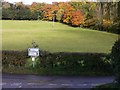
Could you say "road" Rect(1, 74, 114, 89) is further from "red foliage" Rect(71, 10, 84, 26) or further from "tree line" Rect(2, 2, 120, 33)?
"red foliage" Rect(71, 10, 84, 26)

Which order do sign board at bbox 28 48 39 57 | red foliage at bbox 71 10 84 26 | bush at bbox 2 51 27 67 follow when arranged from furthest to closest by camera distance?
1. red foliage at bbox 71 10 84 26
2. bush at bbox 2 51 27 67
3. sign board at bbox 28 48 39 57

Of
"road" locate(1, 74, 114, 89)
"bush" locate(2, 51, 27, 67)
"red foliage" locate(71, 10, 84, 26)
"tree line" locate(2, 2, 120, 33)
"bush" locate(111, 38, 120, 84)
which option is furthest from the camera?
"red foliage" locate(71, 10, 84, 26)

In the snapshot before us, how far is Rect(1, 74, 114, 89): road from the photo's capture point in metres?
11.1

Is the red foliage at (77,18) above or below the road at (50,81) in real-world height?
above

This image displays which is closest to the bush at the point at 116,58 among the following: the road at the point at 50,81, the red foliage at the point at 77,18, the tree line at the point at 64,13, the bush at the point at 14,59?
the road at the point at 50,81

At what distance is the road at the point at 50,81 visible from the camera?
11109 mm

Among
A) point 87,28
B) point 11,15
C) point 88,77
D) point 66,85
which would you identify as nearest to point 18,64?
point 88,77

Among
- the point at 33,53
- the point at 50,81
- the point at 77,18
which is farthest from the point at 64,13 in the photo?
the point at 50,81

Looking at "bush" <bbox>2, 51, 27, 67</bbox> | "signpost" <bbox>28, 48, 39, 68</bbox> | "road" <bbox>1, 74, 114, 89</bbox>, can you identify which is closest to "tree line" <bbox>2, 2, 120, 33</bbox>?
"bush" <bbox>2, 51, 27, 67</bbox>

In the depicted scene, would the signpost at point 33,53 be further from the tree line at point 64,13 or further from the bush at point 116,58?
the tree line at point 64,13

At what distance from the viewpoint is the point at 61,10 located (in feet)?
186

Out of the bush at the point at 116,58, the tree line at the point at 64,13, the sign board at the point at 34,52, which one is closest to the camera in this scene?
the bush at the point at 116,58

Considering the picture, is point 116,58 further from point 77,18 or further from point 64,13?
point 77,18

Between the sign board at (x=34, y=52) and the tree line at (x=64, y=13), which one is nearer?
the sign board at (x=34, y=52)
